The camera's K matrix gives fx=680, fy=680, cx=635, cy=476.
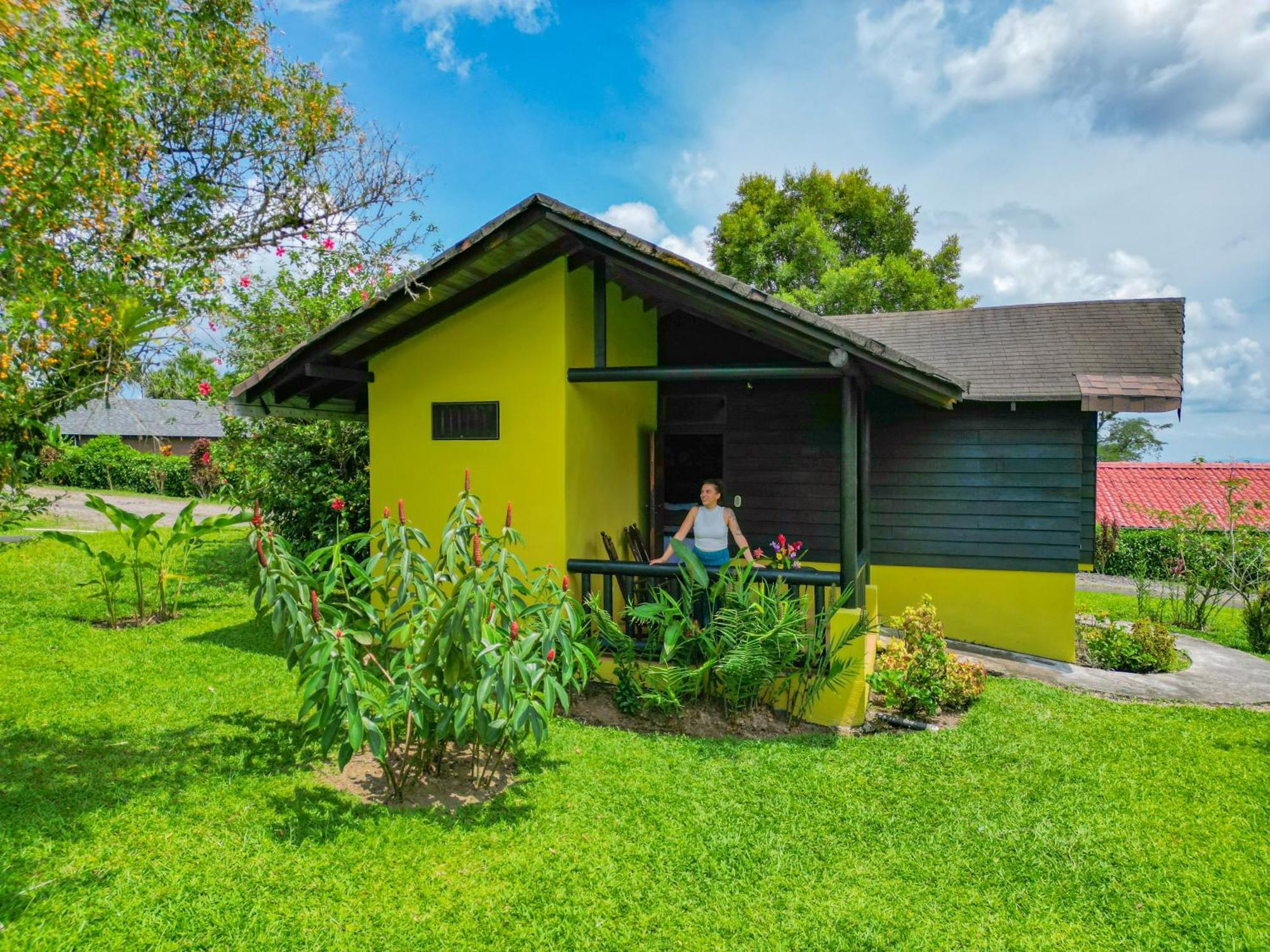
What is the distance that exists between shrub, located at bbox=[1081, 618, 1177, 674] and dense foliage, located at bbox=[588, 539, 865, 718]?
516 centimetres

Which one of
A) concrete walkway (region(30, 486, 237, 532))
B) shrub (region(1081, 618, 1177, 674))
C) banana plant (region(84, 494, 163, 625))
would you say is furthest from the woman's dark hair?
concrete walkway (region(30, 486, 237, 532))

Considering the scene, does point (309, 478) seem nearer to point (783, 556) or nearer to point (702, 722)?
point (702, 722)

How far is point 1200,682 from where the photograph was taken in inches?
299

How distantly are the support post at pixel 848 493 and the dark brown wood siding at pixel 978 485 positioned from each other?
3.68m

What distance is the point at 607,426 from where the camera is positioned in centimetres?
752

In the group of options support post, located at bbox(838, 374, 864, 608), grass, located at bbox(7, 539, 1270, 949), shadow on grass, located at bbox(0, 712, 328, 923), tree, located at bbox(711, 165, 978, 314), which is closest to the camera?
grass, located at bbox(7, 539, 1270, 949)

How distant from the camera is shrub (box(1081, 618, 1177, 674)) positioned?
8.45 m

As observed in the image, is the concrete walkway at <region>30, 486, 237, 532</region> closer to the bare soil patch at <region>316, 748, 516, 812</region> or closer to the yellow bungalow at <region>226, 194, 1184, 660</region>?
the yellow bungalow at <region>226, 194, 1184, 660</region>

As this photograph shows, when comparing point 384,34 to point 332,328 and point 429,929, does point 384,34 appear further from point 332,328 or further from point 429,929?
point 429,929

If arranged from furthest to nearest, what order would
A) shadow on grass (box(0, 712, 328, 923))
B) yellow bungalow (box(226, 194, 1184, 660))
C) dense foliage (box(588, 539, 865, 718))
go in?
1. yellow bungalow (box(226, 194, 1184, 660))
2. dense foliage (box(588, 539, 865, 718))
3. shadow on grass (box(0, 712, 328, 923))

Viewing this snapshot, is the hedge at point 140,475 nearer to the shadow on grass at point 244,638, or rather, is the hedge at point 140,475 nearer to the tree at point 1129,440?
the shadow on grass at point 244,638

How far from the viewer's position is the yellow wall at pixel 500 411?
21.2ft

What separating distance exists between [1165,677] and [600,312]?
770 cm

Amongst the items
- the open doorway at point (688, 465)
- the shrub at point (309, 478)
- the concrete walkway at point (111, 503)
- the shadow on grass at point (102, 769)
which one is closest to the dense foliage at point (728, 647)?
the shadow on grass at point (102, 769)
